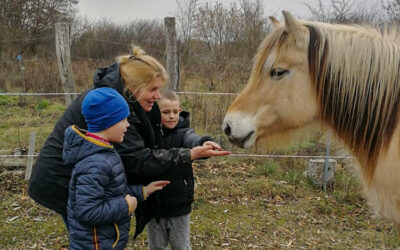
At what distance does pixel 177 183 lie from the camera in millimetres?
2359

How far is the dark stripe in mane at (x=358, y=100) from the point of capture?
191 cm

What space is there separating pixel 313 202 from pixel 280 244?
1.13 m

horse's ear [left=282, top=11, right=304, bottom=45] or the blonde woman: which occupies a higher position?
horse's ear [left=282, top=11, right=304, bottom=45]

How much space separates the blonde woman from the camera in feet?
6.26

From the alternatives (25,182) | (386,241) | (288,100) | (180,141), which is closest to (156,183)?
(180,141)

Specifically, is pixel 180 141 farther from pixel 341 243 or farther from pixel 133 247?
pixel 341 243

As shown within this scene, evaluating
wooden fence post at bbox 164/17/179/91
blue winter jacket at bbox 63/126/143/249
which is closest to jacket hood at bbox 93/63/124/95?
blue winter jacket at bbox 63/126/143/249

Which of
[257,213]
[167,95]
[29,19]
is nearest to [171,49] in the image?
[257,213]

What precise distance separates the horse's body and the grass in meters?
1.80

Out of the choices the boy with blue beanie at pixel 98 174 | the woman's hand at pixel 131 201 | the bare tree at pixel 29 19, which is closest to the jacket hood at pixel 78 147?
the boy with blue beanie at pixel 98 174

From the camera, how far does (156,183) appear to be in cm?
208

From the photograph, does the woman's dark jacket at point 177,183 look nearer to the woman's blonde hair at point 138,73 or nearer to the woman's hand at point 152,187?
the woman's hand at point 152,187

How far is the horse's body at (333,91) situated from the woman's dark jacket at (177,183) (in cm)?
47

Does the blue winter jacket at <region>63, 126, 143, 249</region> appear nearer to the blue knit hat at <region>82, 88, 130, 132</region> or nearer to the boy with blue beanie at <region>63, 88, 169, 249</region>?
the boy with blue beanie at <region>63, 88, 169, 249</region>
